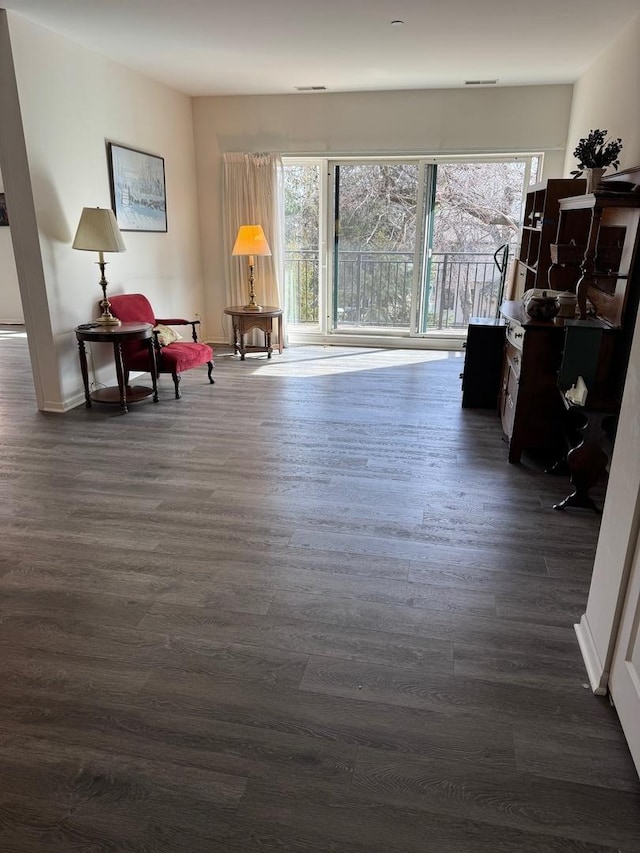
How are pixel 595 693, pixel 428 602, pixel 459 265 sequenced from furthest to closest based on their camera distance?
pixel 459 265
pixel 428 602
pixel 595 693

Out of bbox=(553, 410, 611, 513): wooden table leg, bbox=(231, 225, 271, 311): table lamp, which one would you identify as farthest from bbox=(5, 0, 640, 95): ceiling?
bbox=(553, 410, 611, 513): wooden table leg

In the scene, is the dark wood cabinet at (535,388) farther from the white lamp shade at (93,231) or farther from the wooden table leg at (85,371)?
the wooden table leg at (85,371)

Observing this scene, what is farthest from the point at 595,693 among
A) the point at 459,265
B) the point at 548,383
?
the point at 459,265

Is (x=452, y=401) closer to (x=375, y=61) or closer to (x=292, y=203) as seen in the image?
(x=375, y=61)

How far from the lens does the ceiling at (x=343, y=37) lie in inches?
140

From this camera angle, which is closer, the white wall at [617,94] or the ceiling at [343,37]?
the ceiling at [343,37]

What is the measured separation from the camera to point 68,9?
3.63 metres

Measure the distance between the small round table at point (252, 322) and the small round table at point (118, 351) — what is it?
160 cm

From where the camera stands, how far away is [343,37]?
4152 mm

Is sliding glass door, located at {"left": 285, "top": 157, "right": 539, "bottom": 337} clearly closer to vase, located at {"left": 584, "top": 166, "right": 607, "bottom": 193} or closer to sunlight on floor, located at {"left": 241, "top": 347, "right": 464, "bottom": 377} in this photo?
sunlight on floor, located at {"left": 241, "top": 347, "right": 464, "bottom": 377}

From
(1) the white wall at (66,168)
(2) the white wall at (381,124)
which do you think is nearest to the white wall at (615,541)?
(1) the white wall at (66,168)

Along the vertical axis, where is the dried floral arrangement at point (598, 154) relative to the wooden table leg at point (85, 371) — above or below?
above

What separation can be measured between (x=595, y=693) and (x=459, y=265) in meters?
5.55

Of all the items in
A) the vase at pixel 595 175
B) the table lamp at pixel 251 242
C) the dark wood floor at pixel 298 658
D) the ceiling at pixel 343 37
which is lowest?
the dark wood floor at pixel 298 658
